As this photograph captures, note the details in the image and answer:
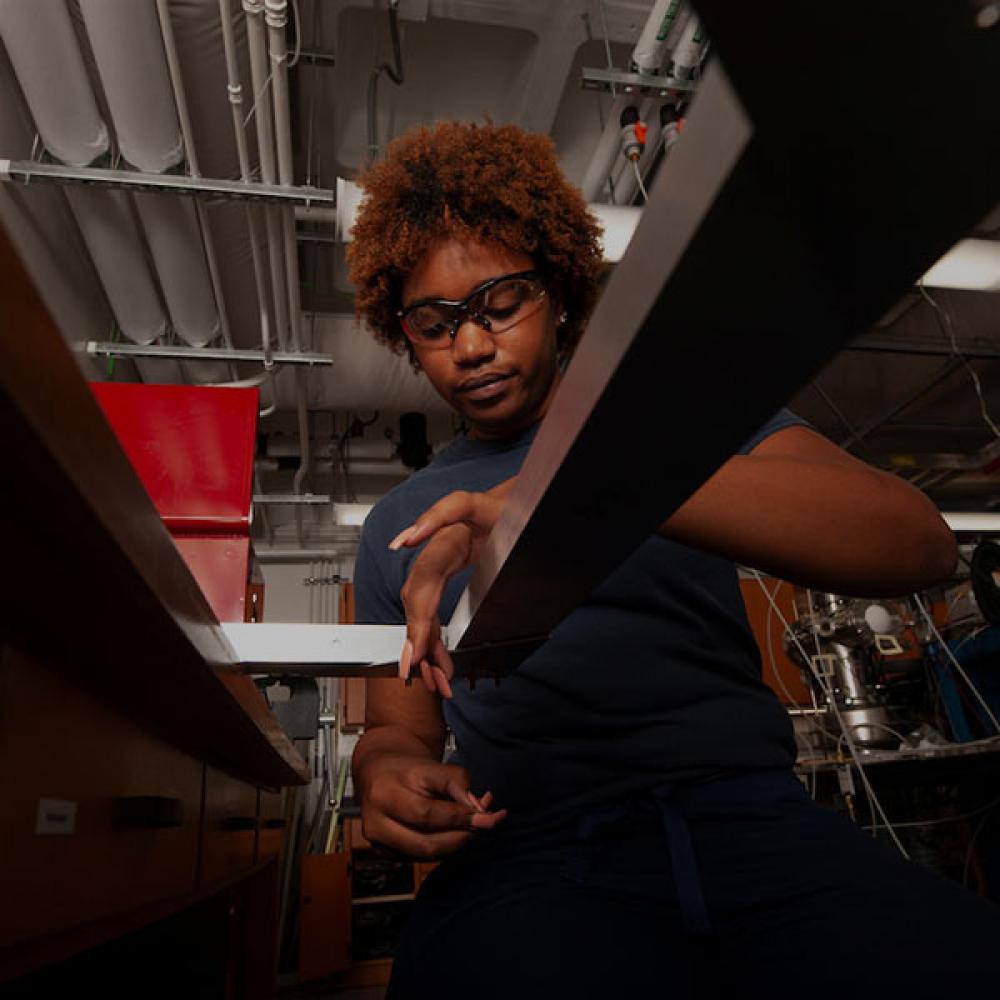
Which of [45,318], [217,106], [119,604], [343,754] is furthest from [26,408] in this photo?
[343,754]

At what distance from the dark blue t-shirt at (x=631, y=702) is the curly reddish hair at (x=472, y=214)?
489 mm

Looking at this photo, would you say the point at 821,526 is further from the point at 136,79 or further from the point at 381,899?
the point at 381,899

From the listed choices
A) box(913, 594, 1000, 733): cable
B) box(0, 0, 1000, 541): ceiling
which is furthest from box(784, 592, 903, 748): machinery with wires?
box(0, 0, 1000, 541): ceiling

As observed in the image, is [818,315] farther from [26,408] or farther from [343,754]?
[343,754]

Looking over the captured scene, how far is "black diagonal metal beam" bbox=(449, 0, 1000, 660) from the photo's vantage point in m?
0.17

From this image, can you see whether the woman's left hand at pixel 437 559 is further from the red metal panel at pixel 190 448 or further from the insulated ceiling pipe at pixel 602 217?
the insulated ceiling pipe at pixel 602 217

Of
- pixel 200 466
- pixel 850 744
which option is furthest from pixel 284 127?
pixel 850 744

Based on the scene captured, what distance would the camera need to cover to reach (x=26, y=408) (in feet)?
0.73

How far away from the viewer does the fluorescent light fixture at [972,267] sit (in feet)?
7.14

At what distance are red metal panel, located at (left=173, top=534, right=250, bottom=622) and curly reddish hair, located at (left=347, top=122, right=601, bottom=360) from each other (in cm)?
48

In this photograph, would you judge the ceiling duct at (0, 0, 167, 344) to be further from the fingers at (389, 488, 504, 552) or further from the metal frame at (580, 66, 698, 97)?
the fingers at (389, 488, 504, 552)

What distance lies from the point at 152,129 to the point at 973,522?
3314mm

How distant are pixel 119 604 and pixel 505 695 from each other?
587 mm

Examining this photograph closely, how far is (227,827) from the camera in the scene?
1.03 meters
